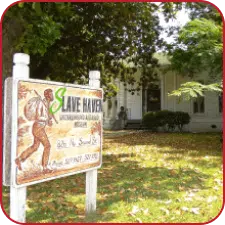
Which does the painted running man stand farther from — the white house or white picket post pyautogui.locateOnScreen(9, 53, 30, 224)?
the white house

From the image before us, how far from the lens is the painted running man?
2391mm

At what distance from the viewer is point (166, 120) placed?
37.0 feet

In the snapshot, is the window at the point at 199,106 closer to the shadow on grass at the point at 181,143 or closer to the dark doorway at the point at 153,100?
the dark doorway at the point at 153,100

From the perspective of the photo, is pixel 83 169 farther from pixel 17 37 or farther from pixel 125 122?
pixel 125 122

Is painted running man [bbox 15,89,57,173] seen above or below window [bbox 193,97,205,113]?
below

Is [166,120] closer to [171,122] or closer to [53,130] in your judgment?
[171,122]

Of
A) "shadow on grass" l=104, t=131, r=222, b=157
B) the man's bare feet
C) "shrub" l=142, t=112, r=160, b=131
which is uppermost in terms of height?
"shrub" l=142, t=112, r=160, b=131

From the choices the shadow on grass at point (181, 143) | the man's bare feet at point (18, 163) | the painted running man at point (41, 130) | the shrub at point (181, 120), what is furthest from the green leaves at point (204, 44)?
the man's bare feet at point (18, 163)

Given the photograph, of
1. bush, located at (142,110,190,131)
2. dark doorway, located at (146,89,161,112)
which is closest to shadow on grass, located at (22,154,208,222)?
bush, located at (142,110,190,131)

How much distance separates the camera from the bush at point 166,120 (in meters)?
11.0

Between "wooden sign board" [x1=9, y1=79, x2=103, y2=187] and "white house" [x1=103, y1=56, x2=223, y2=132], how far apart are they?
8.84m

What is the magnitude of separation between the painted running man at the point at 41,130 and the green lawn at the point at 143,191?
1.07 metres

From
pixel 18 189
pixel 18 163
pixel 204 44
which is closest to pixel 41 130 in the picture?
pixel 18 163

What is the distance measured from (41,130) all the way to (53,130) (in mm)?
135
